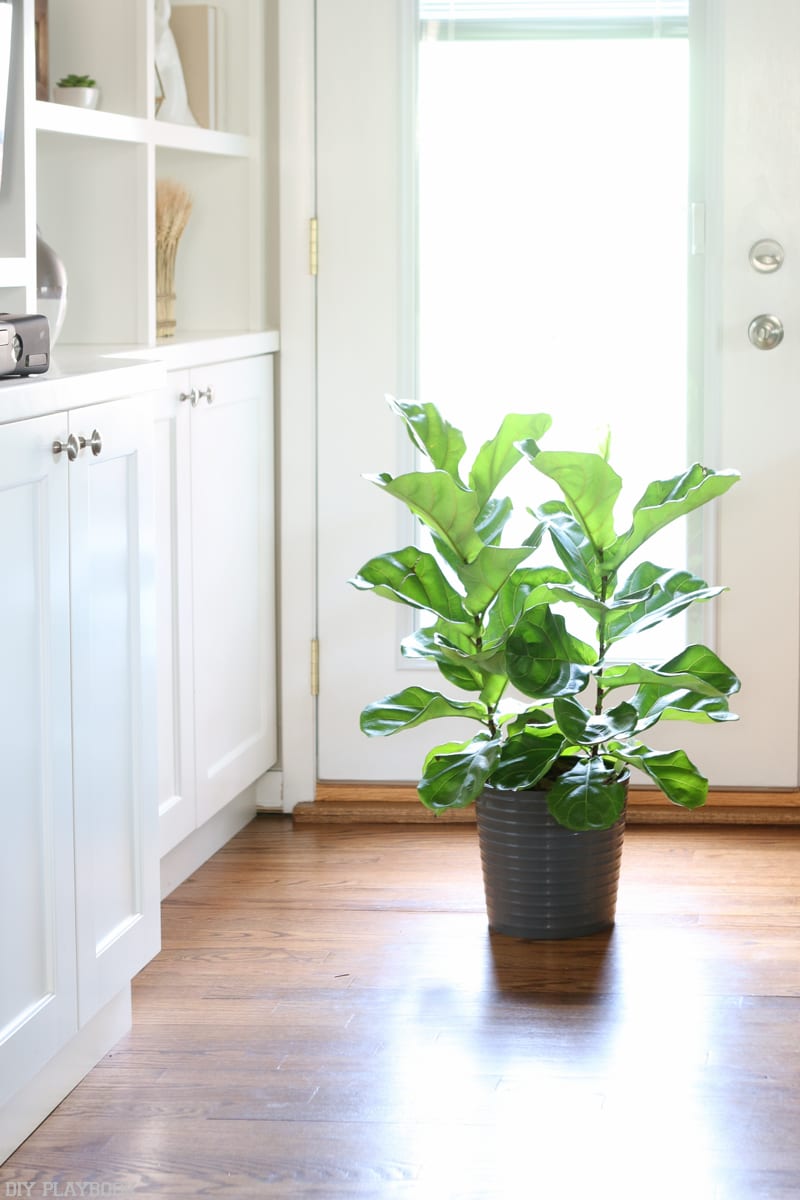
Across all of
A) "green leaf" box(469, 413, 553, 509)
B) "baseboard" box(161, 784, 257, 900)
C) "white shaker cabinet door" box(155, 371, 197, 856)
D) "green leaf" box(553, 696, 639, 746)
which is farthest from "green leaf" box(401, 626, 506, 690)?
"baseboard" box(161, 784, 257, 900)

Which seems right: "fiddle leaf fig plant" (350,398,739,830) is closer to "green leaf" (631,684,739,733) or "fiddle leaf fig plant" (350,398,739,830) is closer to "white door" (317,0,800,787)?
"green leaf" (631,684,739,733)

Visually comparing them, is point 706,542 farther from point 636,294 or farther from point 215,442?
point 215,442

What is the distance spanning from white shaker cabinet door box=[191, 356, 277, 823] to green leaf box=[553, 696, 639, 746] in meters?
0.71

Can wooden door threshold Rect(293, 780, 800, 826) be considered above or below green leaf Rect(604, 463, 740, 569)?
below

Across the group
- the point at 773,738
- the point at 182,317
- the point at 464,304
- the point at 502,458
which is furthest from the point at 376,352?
the point at 773,738

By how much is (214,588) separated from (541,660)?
706 millimetres

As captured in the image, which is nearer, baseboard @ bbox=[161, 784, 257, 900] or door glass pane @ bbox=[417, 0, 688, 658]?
baseboard @ bbox=[161, 784, 257, 900]

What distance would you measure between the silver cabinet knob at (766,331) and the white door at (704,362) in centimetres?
2

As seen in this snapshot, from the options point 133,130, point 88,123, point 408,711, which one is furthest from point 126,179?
point 408,711

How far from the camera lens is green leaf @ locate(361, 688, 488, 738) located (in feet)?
8.24

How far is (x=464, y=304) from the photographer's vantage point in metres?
3.19

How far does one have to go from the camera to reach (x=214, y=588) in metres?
2.88

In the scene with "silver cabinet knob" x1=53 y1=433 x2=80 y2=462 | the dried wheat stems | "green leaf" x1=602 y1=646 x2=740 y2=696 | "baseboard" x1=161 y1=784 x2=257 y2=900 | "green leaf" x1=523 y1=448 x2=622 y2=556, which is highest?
the dried wheat stems

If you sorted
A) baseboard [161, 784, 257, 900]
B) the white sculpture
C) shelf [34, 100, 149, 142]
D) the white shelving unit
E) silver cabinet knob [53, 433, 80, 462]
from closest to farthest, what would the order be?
silver cabinet knob [53, 433, 80, 462] → the white shelving unit → shelf [34, 100, 149, 142] → baseboard [161, 784, 257, 900] → the white sculpture
